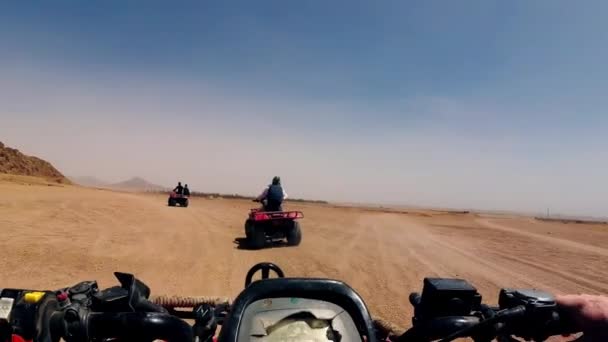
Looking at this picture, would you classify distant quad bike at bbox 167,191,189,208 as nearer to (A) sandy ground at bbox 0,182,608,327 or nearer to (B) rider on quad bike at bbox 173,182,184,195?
(B) rider on quad bike at bbox 173,182,184,195

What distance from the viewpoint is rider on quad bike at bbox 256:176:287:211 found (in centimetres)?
1392

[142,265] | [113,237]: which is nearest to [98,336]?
[142,265]

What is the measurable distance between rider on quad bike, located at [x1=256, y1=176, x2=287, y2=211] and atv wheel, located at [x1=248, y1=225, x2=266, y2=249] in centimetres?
150

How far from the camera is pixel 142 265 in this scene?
8.73 m

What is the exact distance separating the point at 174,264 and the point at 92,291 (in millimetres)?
7408

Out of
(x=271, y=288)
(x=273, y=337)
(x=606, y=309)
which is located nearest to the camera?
(x=606, y=309)

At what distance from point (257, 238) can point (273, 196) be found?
1.84m

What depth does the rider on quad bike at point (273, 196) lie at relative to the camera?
1392 centimetres

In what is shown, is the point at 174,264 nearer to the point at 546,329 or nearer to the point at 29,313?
the point at 29,313

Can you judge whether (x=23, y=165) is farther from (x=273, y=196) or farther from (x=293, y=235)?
(x=293, y=235)

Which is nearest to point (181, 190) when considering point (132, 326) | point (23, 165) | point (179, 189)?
point (179, 189)

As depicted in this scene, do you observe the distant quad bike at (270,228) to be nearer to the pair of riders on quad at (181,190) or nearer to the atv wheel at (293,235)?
the atv wheel at (293,235)

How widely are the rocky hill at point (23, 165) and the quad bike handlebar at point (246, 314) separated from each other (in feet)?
211

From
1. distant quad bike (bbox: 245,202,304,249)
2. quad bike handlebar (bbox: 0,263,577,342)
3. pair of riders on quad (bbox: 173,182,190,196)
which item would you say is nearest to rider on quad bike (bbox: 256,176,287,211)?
distant quad bike (bbox: 245,202,304,249)
